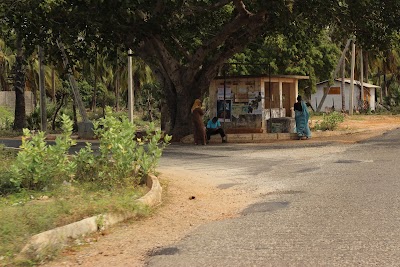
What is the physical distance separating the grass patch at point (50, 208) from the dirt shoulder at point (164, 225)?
0.36m

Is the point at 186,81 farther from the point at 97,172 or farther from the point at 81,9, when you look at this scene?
the point at 97,172

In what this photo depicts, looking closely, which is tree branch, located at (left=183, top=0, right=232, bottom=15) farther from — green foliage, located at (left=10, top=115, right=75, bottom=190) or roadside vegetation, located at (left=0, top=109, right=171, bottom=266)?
green foliage, located at (left=10, top=115, right=75, bottom=190)

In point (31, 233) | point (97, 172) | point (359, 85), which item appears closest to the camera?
point (31, 233)

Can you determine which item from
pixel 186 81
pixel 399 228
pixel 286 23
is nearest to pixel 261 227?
pixel 399 228

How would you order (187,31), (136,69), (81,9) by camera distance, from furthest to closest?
1. (136,69)
2. (187,31)
3. (81,9)

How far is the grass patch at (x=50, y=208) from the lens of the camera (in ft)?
19.8

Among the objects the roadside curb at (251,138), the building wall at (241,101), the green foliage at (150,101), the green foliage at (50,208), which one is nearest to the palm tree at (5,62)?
the green foliage at (150,101)

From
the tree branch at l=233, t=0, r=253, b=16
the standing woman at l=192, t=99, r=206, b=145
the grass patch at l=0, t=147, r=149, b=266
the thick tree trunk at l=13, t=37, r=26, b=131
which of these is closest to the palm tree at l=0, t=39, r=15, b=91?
the thick tree trunk at l=13, t=37, r=26, b=131

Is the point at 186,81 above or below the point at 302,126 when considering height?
above

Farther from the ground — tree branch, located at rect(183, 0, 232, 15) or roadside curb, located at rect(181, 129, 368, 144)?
tree branch, located at rect(183, 0, 232, 15)

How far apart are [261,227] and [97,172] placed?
12.5ft

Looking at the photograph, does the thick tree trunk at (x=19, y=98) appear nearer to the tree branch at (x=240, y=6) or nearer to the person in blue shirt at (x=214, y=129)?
the person in blue shirt at (x=214, y=129)

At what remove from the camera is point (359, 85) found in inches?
2199

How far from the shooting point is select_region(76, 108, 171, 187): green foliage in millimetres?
9570
